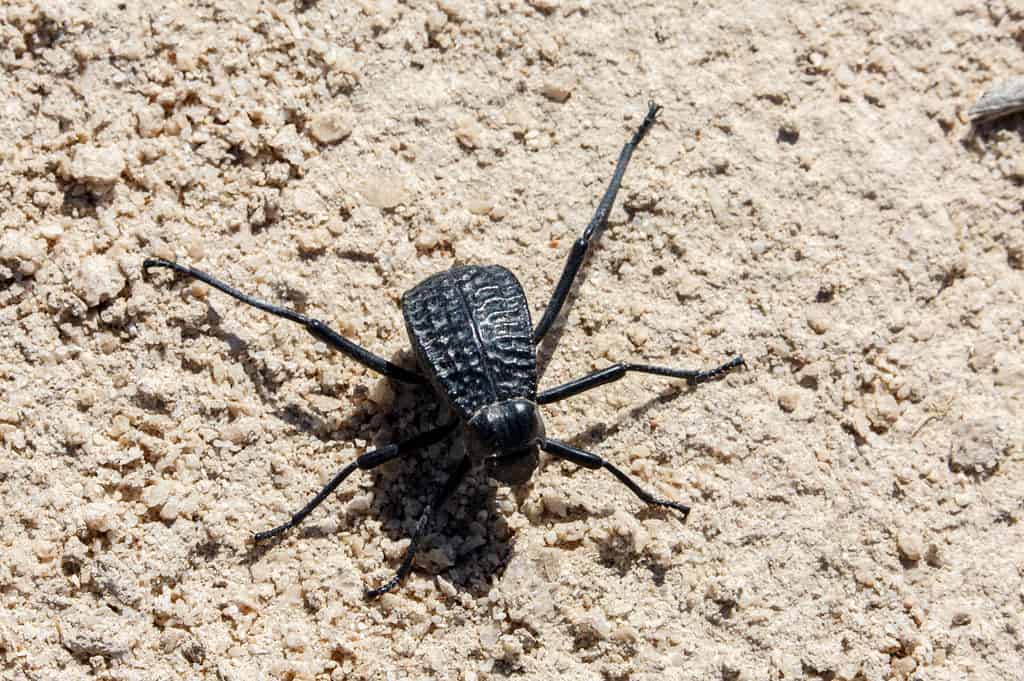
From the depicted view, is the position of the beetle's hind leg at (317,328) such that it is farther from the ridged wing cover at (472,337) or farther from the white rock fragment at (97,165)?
the white rock fragment at (97,165)

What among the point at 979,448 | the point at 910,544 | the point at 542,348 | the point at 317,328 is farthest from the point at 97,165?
the point at 979,448

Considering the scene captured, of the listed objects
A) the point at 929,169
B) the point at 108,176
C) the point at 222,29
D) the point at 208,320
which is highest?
the point at 929,169

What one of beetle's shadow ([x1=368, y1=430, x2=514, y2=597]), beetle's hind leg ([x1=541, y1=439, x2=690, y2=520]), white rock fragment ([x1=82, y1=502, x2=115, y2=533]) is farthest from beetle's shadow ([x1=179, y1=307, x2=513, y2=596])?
white rock fragment ([x1=82, y1=502, x2=115, y2=533])

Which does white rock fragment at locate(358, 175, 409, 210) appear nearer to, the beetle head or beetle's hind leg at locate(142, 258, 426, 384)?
beetle's hind leg at locate(142, 258, 426, 384)

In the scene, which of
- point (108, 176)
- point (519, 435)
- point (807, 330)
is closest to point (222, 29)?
point (108, 176)

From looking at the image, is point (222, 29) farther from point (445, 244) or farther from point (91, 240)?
point (445, 244)

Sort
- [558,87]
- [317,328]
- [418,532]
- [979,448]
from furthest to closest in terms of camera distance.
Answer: [558,87]
[979,448]
[317,328]
[418,532]

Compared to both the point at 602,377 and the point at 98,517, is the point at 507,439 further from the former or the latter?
the point at 98,517
